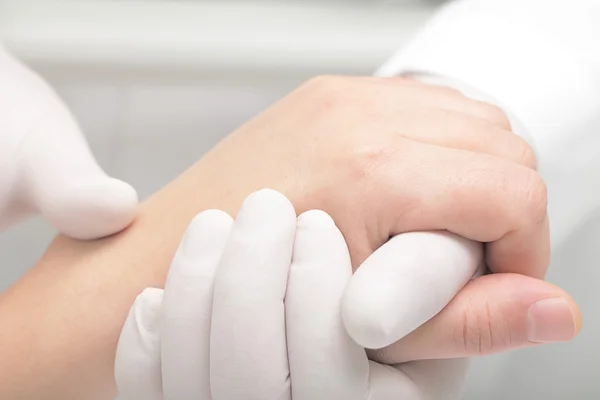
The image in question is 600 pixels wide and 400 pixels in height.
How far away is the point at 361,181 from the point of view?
0.47 m

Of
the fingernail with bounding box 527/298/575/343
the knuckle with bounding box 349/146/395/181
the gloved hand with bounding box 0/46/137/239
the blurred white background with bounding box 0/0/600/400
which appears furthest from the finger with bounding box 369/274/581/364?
the blurred white background with bounding box 0/0/600/400

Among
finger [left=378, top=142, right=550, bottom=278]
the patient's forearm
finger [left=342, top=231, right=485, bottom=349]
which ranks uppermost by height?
finger [left=378, top=142, right=550, bottom=278]

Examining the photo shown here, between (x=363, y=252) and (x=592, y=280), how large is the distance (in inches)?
16.3

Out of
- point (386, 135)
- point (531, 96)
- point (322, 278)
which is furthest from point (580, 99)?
point (322, 278)

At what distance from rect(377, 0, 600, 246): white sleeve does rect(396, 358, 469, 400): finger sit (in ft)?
A: 0.97

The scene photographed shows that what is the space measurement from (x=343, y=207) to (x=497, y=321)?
0.43 ft

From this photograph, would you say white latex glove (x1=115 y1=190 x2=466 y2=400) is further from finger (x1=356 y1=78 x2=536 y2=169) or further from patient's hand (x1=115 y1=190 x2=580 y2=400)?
finger (x1=356 y1=78 x2=536 y2=169)

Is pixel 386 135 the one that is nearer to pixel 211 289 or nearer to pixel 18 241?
pixel 211 289

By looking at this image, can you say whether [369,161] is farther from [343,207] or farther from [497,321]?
[497,321]

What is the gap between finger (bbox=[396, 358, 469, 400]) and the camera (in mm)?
451

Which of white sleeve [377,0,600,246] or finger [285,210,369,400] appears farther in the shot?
white sleeve [377,0,600,246]

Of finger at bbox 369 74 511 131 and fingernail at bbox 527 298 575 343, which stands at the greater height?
finger at bbox 369 74 511 131

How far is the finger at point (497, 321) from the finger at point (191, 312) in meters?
0.13

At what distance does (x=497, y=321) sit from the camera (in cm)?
41
